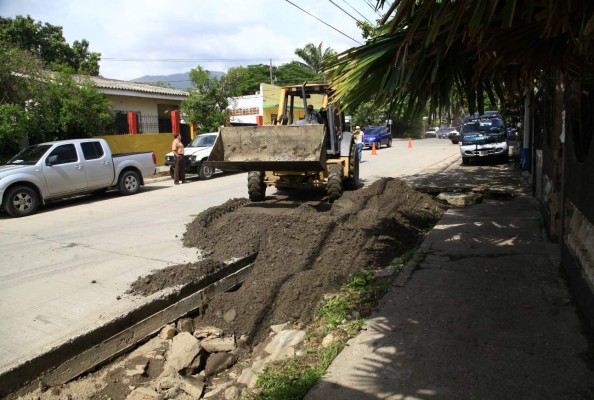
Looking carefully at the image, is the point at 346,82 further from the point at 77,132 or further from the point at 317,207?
the point at 77,132

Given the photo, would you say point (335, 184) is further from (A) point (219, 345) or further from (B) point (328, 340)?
(B) point (328, 340)

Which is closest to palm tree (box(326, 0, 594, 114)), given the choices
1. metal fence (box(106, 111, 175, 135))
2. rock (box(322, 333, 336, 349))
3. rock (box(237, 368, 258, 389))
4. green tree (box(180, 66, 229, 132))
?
rock (box(322, 333, 336, 349))

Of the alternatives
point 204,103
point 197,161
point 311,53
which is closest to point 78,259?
point 197,161

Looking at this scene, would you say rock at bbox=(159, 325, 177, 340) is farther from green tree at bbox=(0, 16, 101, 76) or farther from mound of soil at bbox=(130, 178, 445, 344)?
green tree at bbox=(0, 16, 101, 76)

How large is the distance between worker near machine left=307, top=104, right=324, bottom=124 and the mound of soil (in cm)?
224

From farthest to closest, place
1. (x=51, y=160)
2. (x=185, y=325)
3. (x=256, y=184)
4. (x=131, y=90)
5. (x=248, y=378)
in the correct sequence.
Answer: (x=131, y=90) → (x=51, y=160) → (x=256, y=184) → (x=185, y=325) → (x=248, y=378)

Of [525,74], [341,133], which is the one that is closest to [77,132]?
[341,133]

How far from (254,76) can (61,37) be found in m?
25.4

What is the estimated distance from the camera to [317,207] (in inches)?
391

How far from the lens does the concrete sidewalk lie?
10.3 ft

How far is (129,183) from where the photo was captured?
14172 millimetres

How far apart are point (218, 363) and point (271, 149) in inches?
245

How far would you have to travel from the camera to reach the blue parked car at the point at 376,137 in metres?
32.2

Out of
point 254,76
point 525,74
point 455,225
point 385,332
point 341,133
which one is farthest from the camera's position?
point 254,76
